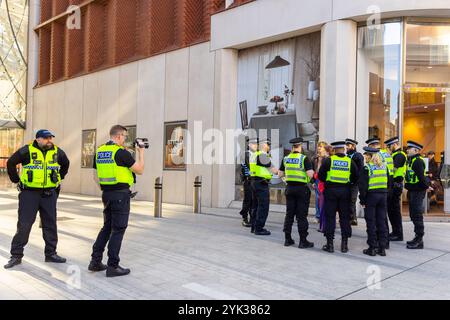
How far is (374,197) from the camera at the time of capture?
22.7ft

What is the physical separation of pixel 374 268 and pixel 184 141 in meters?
9.76

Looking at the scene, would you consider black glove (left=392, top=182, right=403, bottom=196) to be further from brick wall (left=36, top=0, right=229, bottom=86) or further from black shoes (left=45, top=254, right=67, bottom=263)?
brick wall (left=36, top=0, right=229, bottom=86)

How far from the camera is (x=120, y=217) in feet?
17.7

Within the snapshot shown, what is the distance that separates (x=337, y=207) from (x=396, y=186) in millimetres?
1521

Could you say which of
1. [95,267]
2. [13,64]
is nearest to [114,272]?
[95,267]

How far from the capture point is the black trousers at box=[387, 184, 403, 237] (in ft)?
26.1

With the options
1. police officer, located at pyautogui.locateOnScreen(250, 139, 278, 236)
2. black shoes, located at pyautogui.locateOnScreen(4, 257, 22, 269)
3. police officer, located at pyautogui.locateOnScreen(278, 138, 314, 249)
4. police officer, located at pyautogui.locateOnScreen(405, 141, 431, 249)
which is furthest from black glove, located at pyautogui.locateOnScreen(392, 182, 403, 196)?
black shoes, located at pyautogui.locateOnScreen(4, 257, 22, 269)

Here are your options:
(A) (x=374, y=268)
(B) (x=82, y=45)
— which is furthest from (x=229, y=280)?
(B) (x=82, y=45)

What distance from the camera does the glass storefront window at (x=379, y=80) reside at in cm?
1123

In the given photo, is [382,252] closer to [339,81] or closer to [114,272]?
[114,272]

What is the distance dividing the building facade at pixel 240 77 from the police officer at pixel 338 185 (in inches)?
166

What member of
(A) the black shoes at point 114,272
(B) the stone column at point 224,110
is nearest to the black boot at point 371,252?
(A) the black shoes at point 114,272

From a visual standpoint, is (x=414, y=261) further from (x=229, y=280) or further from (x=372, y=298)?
(x=229, y=280)
